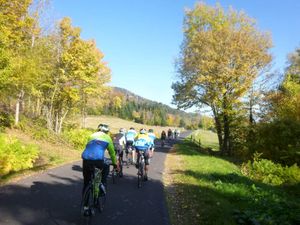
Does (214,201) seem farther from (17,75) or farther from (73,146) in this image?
(73,146)

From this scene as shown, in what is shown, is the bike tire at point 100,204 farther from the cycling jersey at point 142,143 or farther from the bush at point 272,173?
the bush at point 272,173

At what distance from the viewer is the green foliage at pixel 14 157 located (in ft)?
46.3

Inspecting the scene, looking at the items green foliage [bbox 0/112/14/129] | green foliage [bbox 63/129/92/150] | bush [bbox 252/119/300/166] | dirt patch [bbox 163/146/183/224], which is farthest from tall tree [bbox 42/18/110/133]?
bush [bbox 252/119/300/166]

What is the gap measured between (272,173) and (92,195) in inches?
634

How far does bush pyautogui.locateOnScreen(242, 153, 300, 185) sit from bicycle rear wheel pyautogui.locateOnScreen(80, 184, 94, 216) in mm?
14789

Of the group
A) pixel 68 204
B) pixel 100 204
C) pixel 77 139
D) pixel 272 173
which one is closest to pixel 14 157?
pixel 68 204

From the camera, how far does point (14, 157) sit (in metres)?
15.2

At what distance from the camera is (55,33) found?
30.5 m

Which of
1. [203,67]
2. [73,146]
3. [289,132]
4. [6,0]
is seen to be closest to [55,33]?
[6,0]

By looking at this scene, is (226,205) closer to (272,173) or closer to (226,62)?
(272,173)

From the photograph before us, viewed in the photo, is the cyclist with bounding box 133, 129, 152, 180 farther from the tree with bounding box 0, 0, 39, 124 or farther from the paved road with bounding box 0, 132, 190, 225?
the tree with bounding box 0, 0, 39, 124

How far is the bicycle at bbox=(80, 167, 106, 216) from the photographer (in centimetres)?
784

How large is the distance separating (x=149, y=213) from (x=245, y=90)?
72.6ft

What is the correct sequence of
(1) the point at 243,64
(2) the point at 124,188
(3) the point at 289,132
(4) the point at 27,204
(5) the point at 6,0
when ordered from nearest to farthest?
1. (4) the point at 27,204
2. (2) the point at 124,188
3. (5) the point at 6,0
4. (3) the point at 289,132
5. (1) the point at 243,64
